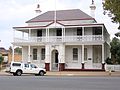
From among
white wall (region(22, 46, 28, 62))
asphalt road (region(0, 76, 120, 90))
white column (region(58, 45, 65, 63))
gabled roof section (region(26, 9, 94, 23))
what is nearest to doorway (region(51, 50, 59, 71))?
white column (region(58, 45, 65, 63))

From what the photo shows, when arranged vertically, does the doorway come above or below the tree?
below

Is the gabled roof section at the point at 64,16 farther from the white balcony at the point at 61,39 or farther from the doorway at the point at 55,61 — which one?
the doorway at the point at 55,61

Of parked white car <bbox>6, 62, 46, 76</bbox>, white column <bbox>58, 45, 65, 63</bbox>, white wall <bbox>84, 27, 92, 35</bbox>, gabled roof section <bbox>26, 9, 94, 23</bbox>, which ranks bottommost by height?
parked white car <bbox>6, 62, 46, 76</bbox>

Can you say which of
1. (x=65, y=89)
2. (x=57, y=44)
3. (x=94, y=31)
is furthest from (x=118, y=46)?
(x=65, y=89)

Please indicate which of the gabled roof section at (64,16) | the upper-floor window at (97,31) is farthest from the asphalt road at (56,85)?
the gabled roof section at (64,16)

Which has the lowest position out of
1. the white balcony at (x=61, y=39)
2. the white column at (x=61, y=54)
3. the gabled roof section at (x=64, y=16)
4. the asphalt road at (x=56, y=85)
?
the asphalt road at (x=56, y=85)

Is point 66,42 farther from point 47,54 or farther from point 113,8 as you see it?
point 113,8

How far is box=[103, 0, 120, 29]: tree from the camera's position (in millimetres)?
29456

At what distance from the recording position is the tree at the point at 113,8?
29456 millimetres

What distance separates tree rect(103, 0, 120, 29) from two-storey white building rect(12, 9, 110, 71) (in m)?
15.2

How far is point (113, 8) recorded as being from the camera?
3023 cm

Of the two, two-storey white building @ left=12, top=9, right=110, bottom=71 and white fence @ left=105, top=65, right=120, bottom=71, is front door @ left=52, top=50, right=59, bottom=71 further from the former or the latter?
white fence @ left=105, top=65, right=120, bottom=71

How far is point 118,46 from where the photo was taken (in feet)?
199

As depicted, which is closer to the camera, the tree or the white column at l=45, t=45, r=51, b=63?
the tree
